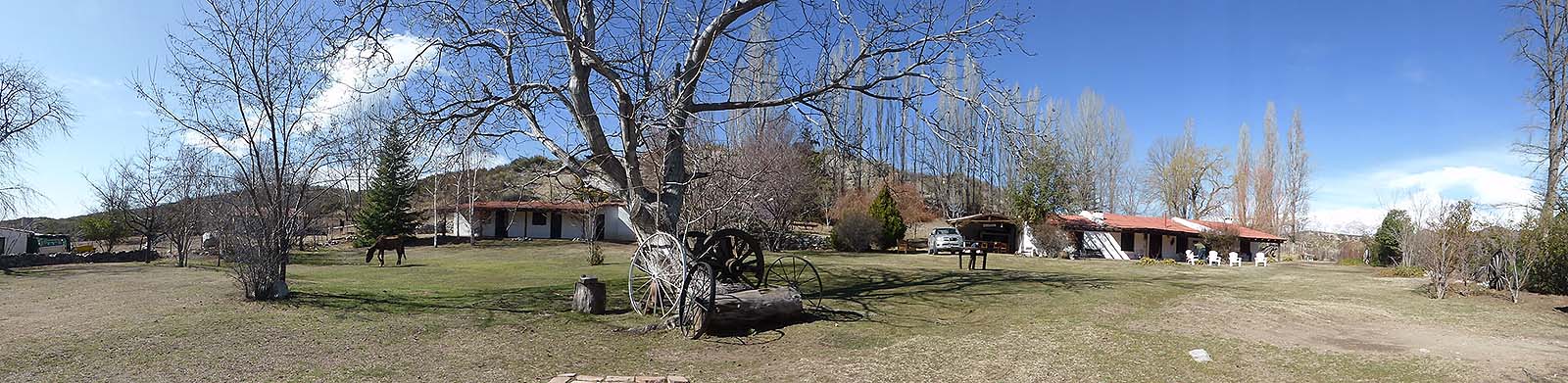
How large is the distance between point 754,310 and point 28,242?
3462 centimetres

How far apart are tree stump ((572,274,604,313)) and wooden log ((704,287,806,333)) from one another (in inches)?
92.9

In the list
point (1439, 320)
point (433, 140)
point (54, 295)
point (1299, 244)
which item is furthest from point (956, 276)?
point (1299, 244)

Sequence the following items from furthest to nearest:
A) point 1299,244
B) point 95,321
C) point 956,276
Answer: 1. point 1299,244
2. point 956,276
3. point 95,321

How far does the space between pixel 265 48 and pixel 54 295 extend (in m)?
4.94

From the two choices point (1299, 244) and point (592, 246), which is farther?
point (1299, 244)

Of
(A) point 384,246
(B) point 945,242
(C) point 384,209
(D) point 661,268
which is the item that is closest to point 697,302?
(D) point 661,268

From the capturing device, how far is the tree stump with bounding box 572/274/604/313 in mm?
10266

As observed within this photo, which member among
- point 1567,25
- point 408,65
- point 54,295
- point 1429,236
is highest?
point 1567,25

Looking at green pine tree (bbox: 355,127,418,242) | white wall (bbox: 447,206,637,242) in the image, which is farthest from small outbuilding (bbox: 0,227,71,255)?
white wall (bbox: 447,206,637,242)

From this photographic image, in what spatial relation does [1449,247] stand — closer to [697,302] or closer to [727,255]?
[727,255]

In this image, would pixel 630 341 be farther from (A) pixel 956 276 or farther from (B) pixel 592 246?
(B) pixel 592 246

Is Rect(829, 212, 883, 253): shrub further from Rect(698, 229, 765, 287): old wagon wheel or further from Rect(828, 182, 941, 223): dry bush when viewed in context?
Rect(698, 229, 765, 287): old wagon wheel

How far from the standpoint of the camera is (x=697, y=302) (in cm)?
842

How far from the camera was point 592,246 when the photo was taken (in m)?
22.5
